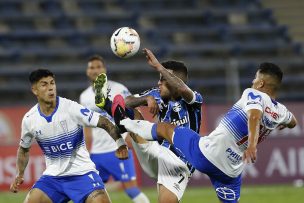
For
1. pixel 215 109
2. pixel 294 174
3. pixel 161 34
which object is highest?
pixel 161 34

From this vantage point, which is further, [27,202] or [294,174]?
[294,174]

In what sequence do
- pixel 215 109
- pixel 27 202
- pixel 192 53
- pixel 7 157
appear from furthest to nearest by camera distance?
pixel 192 53 < pixel 215 109 < pixel 7 157 < pixel 27 202

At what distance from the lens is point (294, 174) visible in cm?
1738

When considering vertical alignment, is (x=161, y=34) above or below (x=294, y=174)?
above

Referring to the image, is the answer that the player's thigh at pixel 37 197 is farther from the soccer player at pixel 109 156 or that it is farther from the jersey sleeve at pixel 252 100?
the soccer player at pixel 109 156

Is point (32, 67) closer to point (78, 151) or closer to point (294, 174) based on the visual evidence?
point (294, 174)

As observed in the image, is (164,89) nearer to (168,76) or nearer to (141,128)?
(168,76)

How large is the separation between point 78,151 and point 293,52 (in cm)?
1468

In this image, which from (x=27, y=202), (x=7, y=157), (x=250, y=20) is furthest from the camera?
(x=250, y=20)

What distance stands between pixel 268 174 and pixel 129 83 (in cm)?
458

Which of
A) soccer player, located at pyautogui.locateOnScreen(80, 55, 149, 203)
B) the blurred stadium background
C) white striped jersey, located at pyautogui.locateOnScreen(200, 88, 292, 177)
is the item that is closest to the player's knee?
soccer player, located at pyautogui.locateOnScreen(80, 55, 149, 203)

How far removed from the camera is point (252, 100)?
28.0ft

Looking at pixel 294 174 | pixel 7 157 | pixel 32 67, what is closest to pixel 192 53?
pixel 32 67

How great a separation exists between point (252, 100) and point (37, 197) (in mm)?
2510
